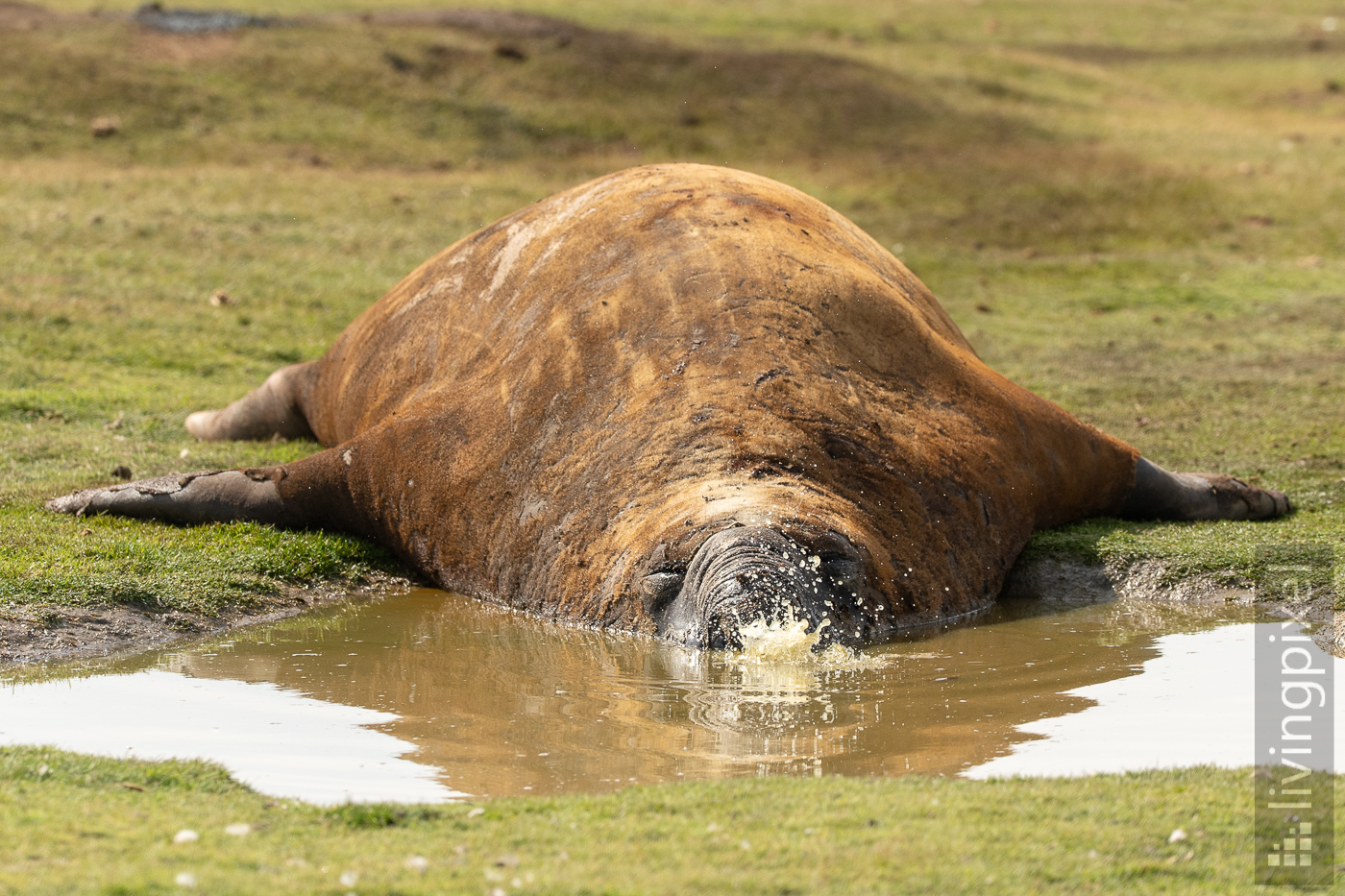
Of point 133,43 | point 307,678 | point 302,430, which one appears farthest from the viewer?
point 133,43

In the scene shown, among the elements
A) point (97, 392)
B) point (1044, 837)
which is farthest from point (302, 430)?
point (1044, 837)

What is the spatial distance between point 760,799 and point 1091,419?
790cm

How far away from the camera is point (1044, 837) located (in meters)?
3.82

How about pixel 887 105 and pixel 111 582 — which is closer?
pixel 111 582

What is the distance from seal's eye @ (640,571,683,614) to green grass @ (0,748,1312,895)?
6.15 feet

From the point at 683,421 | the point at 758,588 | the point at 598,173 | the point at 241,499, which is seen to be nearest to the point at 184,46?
the point at 598,173

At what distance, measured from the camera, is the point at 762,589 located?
5840 millimetres

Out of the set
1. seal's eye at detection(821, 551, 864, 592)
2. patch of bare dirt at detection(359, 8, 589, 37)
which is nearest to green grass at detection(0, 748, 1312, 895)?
seal's eye at detection(821, 551, 864, 592)

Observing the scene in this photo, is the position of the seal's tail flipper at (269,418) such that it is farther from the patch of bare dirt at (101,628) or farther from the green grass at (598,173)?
the patch of bare dirt at (101,628)

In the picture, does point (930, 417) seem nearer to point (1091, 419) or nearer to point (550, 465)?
point (550, 465)

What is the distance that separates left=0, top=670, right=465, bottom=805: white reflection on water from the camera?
4547 millimetres

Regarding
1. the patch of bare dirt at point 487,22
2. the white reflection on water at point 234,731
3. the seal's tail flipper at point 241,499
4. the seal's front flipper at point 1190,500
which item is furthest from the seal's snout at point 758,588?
the patch of bare dirt at point 487,22

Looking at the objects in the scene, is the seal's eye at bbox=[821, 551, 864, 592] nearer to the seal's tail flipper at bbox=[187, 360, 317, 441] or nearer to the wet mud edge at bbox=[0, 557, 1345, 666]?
the wet mud edge at bbox=[0, 557, 1345, 666]

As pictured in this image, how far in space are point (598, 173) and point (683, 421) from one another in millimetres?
14391
